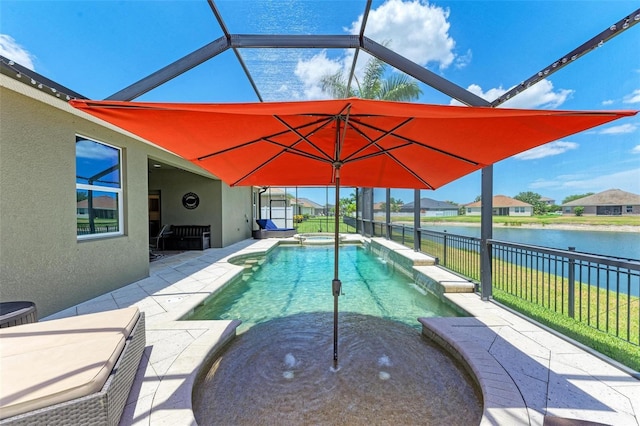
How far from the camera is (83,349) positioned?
188 cm

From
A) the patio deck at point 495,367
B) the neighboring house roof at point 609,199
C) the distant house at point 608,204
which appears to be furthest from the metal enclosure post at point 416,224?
the neighboring house roof at point 609,199

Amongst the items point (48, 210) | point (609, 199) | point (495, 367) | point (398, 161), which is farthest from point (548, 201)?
point (48, 210)

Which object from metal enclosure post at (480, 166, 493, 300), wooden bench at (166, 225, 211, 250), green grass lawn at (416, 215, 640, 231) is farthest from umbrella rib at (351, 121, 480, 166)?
wooden bench at (166, 225, 211, 250)

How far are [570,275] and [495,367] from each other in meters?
1.80

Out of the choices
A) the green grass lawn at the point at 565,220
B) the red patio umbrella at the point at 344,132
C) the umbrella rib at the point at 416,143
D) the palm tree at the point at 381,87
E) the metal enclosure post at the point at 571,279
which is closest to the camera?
the red patio umbrella at the point at 344,132

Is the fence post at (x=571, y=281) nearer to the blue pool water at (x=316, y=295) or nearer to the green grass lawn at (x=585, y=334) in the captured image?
the green grass lawn at (x=585, y=334)

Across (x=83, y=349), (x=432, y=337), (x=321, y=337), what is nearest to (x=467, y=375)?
(x=432, y=337)

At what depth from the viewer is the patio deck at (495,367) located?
185 centimetres

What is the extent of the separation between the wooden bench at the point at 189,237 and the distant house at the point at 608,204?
11.1 meters

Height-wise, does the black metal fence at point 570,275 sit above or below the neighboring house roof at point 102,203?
below

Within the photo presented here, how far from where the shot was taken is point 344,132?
2283 millimetres

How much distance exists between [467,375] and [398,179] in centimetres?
247

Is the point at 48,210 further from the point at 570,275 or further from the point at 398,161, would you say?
the point at 570,275

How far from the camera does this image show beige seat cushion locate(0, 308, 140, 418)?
57.7 inches
